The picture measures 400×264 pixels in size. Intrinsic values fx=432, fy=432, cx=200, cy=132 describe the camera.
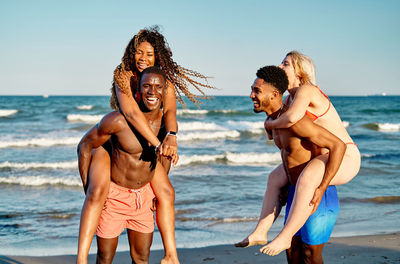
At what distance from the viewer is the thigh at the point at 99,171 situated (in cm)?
356

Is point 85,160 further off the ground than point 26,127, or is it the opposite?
point 85,160

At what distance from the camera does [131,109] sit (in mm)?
3477

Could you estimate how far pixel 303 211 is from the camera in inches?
129

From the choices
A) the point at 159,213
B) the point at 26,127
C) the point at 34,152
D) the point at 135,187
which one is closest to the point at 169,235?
the point at 159,213

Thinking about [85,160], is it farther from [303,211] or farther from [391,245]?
[391,245]

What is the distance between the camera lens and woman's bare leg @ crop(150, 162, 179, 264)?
3689 mm

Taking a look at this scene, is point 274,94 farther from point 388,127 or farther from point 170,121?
point 388,127

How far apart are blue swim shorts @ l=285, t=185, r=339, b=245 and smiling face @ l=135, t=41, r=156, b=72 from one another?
191cm

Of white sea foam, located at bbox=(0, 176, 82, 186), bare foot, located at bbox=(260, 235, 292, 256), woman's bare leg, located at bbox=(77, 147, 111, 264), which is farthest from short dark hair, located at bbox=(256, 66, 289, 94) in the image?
white sea foam, located at bbox=(0, 176, 82, 186)

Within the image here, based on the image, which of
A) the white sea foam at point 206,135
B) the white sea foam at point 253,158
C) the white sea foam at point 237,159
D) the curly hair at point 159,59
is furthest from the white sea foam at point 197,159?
the curly hair at point 159,59

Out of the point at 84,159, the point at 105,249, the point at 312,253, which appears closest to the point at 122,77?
the point at 84,159

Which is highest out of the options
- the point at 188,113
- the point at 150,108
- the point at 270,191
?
the point at 150,108

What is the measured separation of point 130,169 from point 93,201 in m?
0.41

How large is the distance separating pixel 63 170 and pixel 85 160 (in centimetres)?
924
